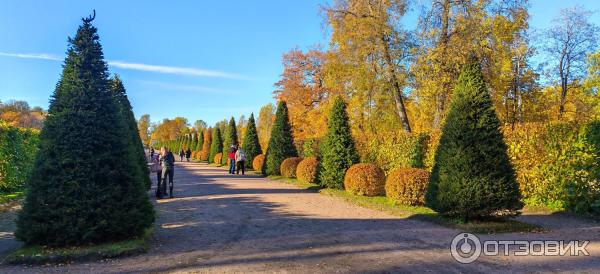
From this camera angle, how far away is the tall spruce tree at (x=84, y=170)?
6008mm

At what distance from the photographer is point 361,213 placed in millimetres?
10422

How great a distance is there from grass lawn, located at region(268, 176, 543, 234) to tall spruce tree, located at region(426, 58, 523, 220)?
0.24m

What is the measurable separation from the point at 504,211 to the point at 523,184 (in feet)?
11.4

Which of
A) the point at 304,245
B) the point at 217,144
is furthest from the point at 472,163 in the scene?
the point at 217,144

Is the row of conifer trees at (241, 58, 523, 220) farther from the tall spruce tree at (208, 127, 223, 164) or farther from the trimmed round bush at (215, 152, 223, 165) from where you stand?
the tall spruce tree at (208, 127, 223, 164)

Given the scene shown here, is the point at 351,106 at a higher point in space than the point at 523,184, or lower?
higher

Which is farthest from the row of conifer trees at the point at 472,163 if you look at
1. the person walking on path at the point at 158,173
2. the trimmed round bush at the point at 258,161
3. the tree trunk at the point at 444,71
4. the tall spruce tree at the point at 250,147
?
the tall spruce tree at the point at 250,147

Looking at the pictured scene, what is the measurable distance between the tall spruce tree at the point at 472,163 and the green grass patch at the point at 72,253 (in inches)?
241

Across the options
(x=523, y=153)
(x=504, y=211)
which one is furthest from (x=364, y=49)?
(x=504, y=211)

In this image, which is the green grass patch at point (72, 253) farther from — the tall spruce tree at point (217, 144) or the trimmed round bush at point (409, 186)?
the tall spruce tree at point (217, 144)

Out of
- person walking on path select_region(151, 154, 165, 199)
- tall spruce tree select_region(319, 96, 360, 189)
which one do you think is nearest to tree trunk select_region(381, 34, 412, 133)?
tall spruce tree select_region(319, 96, 360, 189)

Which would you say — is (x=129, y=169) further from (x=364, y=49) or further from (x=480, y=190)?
(x=364, y=49)

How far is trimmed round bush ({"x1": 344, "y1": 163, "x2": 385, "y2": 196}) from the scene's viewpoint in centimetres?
1348

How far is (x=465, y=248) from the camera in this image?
6656 mm
